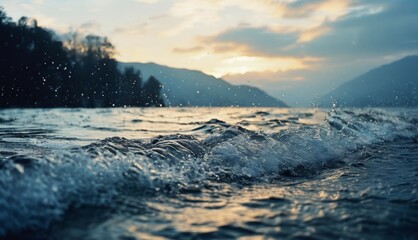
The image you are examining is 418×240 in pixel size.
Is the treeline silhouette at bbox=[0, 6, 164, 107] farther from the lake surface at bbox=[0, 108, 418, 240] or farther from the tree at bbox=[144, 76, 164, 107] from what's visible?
the lake surface at bbox=[0, 108, 418, 240]

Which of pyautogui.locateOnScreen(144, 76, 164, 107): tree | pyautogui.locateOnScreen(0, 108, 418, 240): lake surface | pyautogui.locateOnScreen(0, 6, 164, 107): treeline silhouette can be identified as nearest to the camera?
pyautogui.locateOnScreen(0, 108, 418, 240): lake surface

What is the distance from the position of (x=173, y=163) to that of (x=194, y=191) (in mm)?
1098

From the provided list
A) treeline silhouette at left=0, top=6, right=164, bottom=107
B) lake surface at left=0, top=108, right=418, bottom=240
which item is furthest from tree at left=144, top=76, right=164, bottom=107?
lake surface at left=0, top=108, right=418, bottom=240

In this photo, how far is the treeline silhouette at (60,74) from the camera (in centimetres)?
4506

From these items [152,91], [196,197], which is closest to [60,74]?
[152,91]

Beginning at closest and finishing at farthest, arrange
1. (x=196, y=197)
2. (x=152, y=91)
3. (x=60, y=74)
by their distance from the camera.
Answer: (x=196, y=197) < (x=60, y=74) < (x=152, y=91)

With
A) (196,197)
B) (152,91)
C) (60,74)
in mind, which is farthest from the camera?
(152,91)

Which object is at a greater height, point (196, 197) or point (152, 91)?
point (152, 91)

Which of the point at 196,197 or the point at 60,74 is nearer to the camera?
the point at 196,197

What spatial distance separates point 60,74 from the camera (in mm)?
52562

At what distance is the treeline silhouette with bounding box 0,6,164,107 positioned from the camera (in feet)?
148

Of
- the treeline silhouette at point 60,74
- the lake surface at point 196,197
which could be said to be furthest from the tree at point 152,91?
the lake surface at point 196,197

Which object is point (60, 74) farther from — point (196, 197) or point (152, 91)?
point (196, 197)

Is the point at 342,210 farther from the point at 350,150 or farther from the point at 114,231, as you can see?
the point at 350,150
